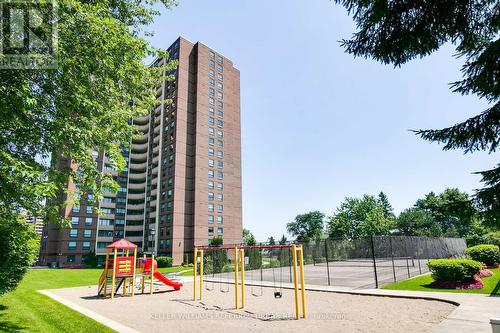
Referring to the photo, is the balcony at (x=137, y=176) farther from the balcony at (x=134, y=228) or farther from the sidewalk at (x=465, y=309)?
the sidewalk at (x=465, y=309)

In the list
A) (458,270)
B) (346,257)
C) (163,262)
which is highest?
(458,270)

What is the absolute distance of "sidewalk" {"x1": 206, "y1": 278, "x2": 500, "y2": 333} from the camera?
845cm

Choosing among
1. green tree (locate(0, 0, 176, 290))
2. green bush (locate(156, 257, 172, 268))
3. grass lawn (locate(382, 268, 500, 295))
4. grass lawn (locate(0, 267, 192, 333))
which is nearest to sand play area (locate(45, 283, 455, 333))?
grass lawn (locate(0, 267, 192, 333))

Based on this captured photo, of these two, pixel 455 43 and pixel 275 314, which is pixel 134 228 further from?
pixel 455 43

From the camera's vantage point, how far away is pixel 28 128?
7.08 meters

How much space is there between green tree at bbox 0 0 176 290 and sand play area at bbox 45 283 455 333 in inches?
224

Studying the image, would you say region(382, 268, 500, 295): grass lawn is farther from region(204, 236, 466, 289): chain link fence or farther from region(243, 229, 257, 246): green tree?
region(243, 229, 257, 246): green tree

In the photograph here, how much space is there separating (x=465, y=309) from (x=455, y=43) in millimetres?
10078

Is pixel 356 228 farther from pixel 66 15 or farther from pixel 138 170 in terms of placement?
pixel 66 15

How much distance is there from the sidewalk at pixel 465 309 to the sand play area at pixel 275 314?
414mm

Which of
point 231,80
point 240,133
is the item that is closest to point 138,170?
point 240,133

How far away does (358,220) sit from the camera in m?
75.4

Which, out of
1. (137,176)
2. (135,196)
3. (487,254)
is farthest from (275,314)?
(137,176)

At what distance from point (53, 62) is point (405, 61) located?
6.91 meters
